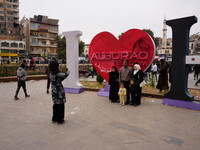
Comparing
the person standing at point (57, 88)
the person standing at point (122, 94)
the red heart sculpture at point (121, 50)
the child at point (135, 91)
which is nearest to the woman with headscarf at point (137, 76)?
the child at point (135, 91)

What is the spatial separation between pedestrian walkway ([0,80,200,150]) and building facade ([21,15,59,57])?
40.2 metres

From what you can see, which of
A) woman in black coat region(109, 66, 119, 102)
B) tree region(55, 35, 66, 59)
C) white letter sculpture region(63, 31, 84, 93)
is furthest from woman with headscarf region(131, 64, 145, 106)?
tree region(55, 35, 66, 59)

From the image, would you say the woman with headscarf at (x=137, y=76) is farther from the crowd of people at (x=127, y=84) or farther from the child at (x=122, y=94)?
the child at (x=122, y=94)

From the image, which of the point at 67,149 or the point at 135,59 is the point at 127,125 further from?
the point at 135,59

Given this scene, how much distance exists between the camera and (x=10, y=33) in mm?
42719

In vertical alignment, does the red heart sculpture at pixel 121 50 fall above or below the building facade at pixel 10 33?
below

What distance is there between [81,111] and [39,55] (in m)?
41.4

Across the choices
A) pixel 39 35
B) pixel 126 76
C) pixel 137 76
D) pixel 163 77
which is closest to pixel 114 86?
pixel 126 76

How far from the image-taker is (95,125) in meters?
4.12

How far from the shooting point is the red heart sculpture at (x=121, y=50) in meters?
6.59

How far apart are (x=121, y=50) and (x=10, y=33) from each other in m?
44.4

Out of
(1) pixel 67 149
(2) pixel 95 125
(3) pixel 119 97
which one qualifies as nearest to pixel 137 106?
(3) pixel 119 97

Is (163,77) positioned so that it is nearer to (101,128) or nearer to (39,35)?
(101,128)

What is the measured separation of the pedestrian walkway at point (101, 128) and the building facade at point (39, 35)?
40201 millimetres
